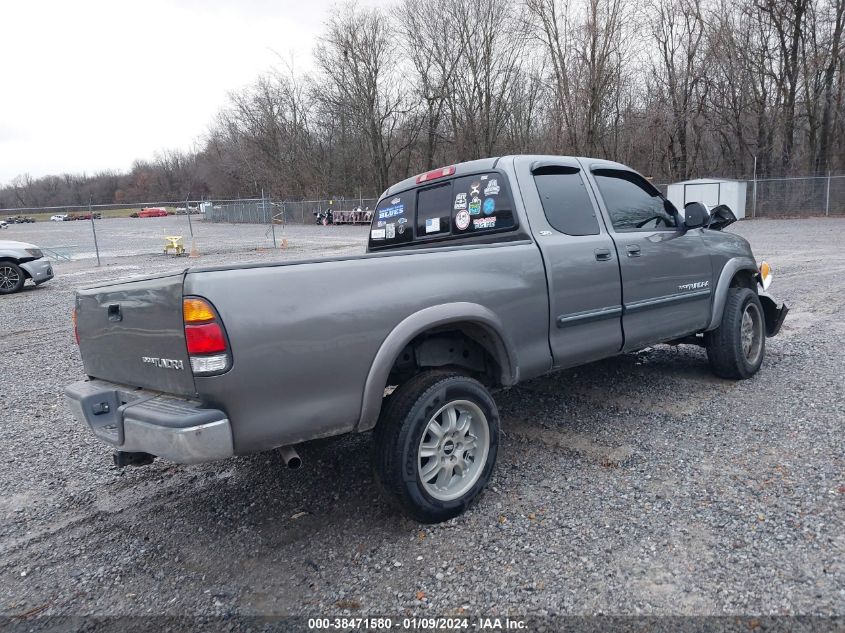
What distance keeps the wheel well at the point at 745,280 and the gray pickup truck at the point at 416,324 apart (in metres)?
0.76

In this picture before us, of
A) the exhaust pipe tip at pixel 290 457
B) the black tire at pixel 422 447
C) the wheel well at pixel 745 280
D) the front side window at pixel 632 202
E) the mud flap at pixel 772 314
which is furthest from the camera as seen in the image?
the mud flap at pixel 772 314

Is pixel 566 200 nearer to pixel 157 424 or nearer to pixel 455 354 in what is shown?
pixel 455 354

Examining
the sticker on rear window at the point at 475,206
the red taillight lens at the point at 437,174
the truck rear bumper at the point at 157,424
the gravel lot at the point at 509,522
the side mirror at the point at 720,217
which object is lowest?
the gravel lot at the point at 509,522

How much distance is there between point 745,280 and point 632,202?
1749 millimetres

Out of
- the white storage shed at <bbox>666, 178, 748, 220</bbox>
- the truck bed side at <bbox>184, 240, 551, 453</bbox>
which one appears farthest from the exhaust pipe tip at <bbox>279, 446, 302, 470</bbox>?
the white storage shed at <bbox>666, 178, 748, 220</bbox>

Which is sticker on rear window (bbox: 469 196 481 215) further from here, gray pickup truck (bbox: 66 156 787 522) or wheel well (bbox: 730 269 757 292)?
wheel well (bbox: 730 269 757 292)

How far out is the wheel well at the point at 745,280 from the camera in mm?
5516

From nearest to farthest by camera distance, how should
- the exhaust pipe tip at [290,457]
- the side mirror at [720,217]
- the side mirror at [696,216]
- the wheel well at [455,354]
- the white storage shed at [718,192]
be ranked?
the exhaust pipe tip at [290,457]
the wheel well at [455,354]
the side mirror at [696,216]
the side mirror at [720,217]
the white storage shed at [718,192]

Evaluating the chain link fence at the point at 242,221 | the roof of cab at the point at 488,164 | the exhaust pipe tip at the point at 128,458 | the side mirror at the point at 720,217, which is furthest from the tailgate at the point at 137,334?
the chain link fence at the point at 242,221

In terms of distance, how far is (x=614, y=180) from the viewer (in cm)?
464

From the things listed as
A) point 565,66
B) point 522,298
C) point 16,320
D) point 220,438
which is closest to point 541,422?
point 522,298

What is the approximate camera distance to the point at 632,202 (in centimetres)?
468

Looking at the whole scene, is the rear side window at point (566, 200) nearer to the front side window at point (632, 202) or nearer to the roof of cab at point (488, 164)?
the roof of cab at point (488, 164)

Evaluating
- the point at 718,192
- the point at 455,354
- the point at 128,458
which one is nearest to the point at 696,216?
the point at 455,354
